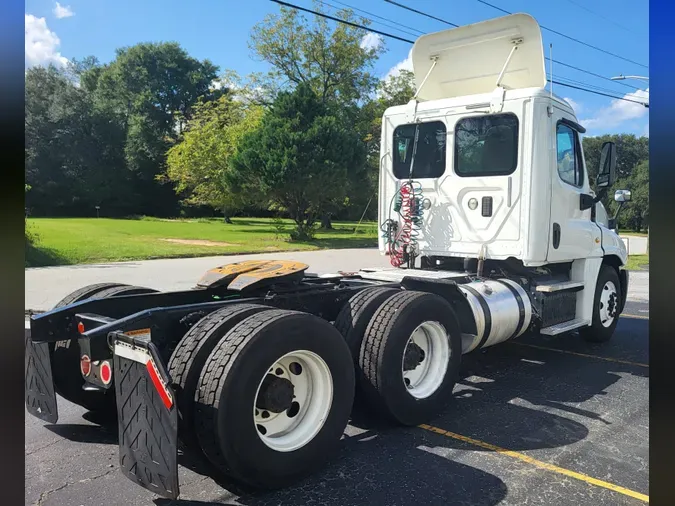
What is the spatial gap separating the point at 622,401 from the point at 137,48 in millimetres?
52735

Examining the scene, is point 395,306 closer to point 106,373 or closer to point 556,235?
point 106,373

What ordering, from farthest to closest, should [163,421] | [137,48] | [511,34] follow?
[137,48]
[511,34]
[163,421]

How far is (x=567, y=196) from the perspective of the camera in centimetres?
629

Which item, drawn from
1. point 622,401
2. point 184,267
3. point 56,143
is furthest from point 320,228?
point 622,401

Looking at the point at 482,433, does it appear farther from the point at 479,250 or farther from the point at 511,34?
the point at 511,34

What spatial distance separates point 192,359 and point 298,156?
21.4 metres

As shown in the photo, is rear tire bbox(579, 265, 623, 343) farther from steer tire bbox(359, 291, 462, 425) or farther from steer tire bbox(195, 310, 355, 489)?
steer tire bbox(195, 310, 355, 489)

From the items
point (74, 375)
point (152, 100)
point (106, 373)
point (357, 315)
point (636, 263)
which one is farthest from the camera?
point (152, 100)

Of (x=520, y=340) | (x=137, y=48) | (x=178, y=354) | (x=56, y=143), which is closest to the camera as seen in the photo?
(x=178, y=354)

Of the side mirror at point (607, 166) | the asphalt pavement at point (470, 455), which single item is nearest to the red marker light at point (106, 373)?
the asphalt pavement at point (470, 455)

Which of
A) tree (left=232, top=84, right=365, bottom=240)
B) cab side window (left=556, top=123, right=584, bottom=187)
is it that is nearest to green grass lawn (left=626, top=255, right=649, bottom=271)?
tree (left=232, top=84, right=365, bottom=240)

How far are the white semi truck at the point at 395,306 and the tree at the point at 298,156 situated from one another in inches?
693

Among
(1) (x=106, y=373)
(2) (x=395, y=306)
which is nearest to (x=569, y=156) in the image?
(2) (x=395, y=306)

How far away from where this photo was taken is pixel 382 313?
170 inches
